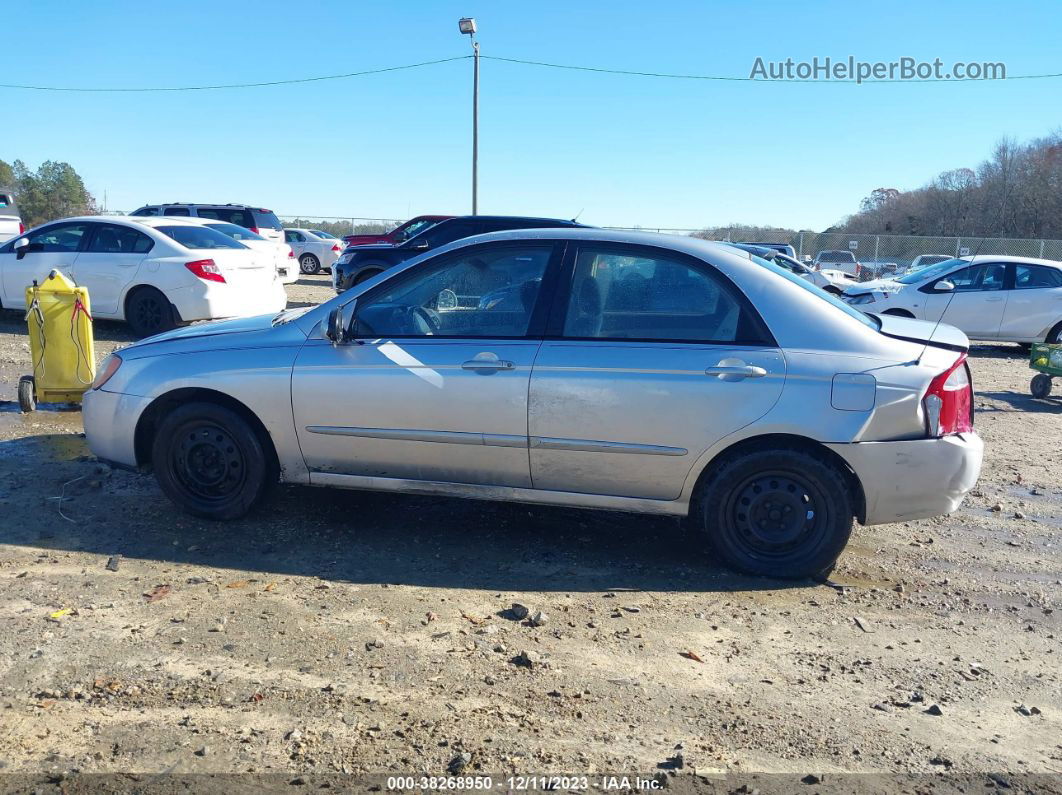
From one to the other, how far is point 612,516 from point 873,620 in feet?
5.75

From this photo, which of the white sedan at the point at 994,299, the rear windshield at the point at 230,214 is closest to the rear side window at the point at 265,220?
the rear windshield at the point at 230,214

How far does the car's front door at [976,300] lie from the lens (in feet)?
47.0

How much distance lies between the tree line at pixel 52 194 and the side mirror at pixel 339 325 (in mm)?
40865

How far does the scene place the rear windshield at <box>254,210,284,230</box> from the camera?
22609 millimetres

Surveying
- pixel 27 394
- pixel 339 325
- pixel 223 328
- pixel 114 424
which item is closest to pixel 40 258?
pixel 27 394

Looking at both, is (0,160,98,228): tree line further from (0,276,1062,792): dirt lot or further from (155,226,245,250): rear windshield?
(0,276,1062,792): dirt lot

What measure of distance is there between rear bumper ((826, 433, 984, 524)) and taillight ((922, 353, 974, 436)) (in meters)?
0.06

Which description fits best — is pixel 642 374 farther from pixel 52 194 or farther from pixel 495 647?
pixel 52 194

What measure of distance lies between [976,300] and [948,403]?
36.7 ft

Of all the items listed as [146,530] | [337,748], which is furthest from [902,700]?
[146,530]

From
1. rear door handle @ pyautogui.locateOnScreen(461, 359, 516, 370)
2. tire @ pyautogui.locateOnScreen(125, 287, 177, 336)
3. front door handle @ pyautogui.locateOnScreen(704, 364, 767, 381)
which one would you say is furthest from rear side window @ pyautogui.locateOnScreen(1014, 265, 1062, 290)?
tire @ pyautogui.locateOnScreen(125, 287, 177, 336)

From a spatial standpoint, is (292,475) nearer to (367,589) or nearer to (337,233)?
(367,589)

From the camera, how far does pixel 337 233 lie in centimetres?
4831

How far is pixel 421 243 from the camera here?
14.2 metres
